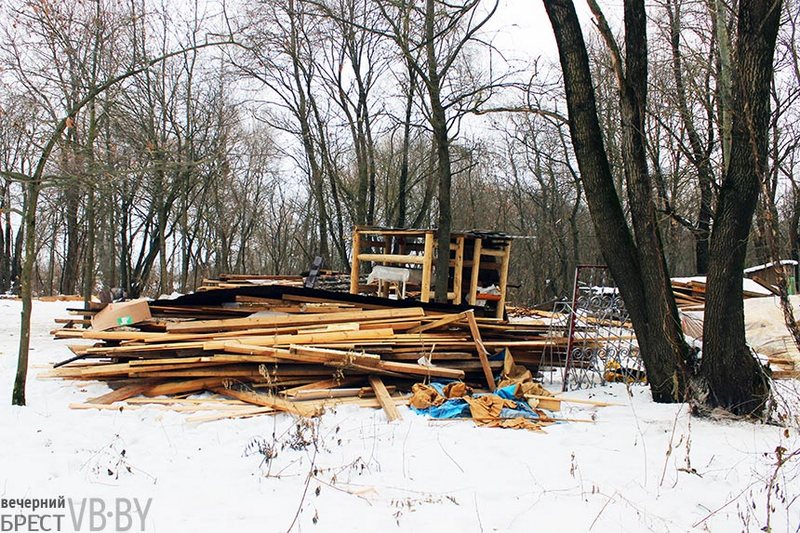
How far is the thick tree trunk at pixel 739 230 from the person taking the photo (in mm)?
4535

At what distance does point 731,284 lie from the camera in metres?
4.89

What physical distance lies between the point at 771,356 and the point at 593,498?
6.57m

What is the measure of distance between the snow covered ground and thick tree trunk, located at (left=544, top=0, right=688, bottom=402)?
676mm

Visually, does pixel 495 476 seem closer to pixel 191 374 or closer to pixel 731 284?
pixel 731 284

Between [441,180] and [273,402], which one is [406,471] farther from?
[441,180]

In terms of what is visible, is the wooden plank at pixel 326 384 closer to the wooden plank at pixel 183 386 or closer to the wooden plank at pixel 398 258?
the wooden plank at pixel 183 386

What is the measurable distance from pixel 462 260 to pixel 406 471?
225 inches

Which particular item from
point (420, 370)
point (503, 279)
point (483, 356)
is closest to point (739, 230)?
point (483, 356)

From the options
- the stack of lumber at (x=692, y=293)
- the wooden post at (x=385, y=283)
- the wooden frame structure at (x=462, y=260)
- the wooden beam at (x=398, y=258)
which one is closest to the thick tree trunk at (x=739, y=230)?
the wooden frame structure at (x=462, y=260)

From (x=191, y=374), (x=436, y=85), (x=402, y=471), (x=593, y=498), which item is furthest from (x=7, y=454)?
(x=436, y=85)

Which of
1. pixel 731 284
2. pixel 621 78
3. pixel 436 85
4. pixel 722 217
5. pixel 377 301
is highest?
pixel 436 85

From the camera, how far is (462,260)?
9242 mm

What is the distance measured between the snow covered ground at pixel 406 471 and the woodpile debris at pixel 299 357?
0.53 metres

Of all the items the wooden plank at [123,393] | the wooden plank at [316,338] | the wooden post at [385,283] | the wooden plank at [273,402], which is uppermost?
the wooden post at [385,283]
